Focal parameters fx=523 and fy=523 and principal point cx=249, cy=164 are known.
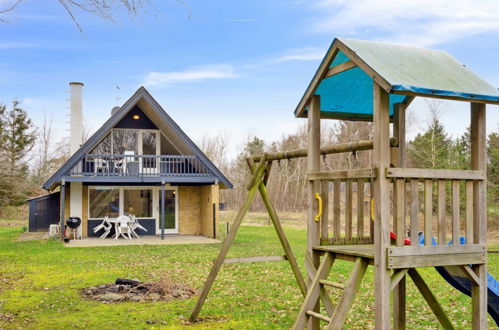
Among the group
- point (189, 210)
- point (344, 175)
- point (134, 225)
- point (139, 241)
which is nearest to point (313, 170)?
point (344, 175)

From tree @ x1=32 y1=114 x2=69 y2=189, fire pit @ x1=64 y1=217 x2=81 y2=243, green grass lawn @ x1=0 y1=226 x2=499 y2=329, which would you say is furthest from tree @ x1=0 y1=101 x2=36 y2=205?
green grass lawn @ x1=0 y1=226 x2=499 y2=329

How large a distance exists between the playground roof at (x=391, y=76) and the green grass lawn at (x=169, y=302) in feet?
10.0

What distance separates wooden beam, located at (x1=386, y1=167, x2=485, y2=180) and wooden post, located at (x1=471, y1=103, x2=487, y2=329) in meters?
0.13

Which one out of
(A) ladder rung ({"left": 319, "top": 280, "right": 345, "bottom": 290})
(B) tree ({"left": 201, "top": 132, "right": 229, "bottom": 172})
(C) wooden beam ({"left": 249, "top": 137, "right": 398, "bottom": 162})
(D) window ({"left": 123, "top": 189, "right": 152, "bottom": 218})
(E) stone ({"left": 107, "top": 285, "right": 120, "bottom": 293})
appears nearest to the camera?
(A) ladder rung ({"left": 319, "top": 280, "right": 345, "bottom": 290})

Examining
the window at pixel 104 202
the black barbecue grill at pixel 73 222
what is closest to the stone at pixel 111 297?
the black barbecue grill at pixel 73 222

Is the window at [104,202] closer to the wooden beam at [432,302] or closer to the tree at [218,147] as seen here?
the wooden beam at [432,302]

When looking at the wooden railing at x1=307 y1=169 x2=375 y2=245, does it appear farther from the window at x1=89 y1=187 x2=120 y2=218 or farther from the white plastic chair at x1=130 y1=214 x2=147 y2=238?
the window at x1=89 y1=187 x2=120 y2=218

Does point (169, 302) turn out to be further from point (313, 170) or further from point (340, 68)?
point (340, 68)

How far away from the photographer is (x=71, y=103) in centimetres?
2283

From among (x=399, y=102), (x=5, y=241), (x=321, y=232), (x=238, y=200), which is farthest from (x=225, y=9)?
(x=238, y=200)

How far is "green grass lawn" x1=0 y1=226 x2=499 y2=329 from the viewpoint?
7184 millimetres

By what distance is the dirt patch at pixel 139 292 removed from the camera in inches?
336

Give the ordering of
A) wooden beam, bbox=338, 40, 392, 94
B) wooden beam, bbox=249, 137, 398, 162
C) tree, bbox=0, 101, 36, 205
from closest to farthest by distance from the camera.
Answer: wooden beam, bbox=338, 40, 392, 94 < wooden beam, bbox=249, 137, 398, 162 < tree, bbox=0, 101, 36, 205

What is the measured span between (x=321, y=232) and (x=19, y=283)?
23.1 ft
